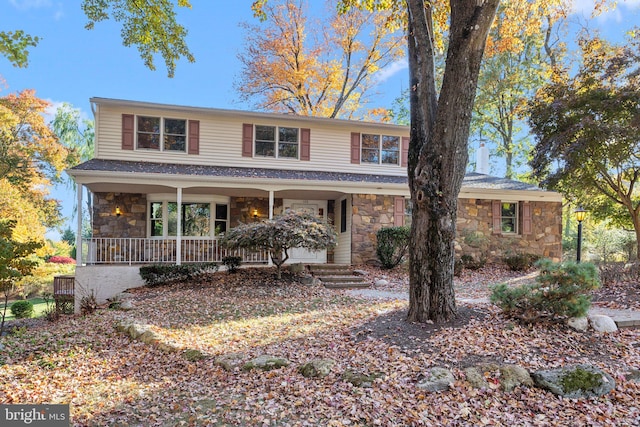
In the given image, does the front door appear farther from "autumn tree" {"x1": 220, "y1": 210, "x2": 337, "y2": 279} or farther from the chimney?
the chimney

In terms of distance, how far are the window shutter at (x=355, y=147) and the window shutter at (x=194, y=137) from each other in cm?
513

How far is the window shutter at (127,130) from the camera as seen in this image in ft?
40.6

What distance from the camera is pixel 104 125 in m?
12.3

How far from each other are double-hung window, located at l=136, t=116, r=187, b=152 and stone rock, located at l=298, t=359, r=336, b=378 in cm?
1033

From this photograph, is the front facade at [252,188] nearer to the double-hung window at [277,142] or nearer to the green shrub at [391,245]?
the double-hung window at [277,142]

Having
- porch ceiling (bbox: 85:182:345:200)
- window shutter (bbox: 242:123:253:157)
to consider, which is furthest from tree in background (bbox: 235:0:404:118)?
porch ceiling (bbox: 85:182:345:200)

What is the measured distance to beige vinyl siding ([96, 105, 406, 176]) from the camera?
12.3 meters

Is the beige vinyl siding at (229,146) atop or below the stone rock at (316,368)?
atop

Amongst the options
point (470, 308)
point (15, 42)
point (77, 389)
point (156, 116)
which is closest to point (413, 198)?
point (470, 308)

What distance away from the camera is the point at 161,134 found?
12703mm

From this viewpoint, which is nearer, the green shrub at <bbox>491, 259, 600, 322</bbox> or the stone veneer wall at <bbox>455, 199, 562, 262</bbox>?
the green shrub at <bbox>491, 259, 600, 322</bbox>

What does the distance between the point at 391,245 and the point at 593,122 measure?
5978mm

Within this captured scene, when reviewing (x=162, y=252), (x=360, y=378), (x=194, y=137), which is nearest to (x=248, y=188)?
(x=194, y=137)

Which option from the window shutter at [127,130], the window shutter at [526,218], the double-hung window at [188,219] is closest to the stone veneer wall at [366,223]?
the double-hung window at [188,219]
